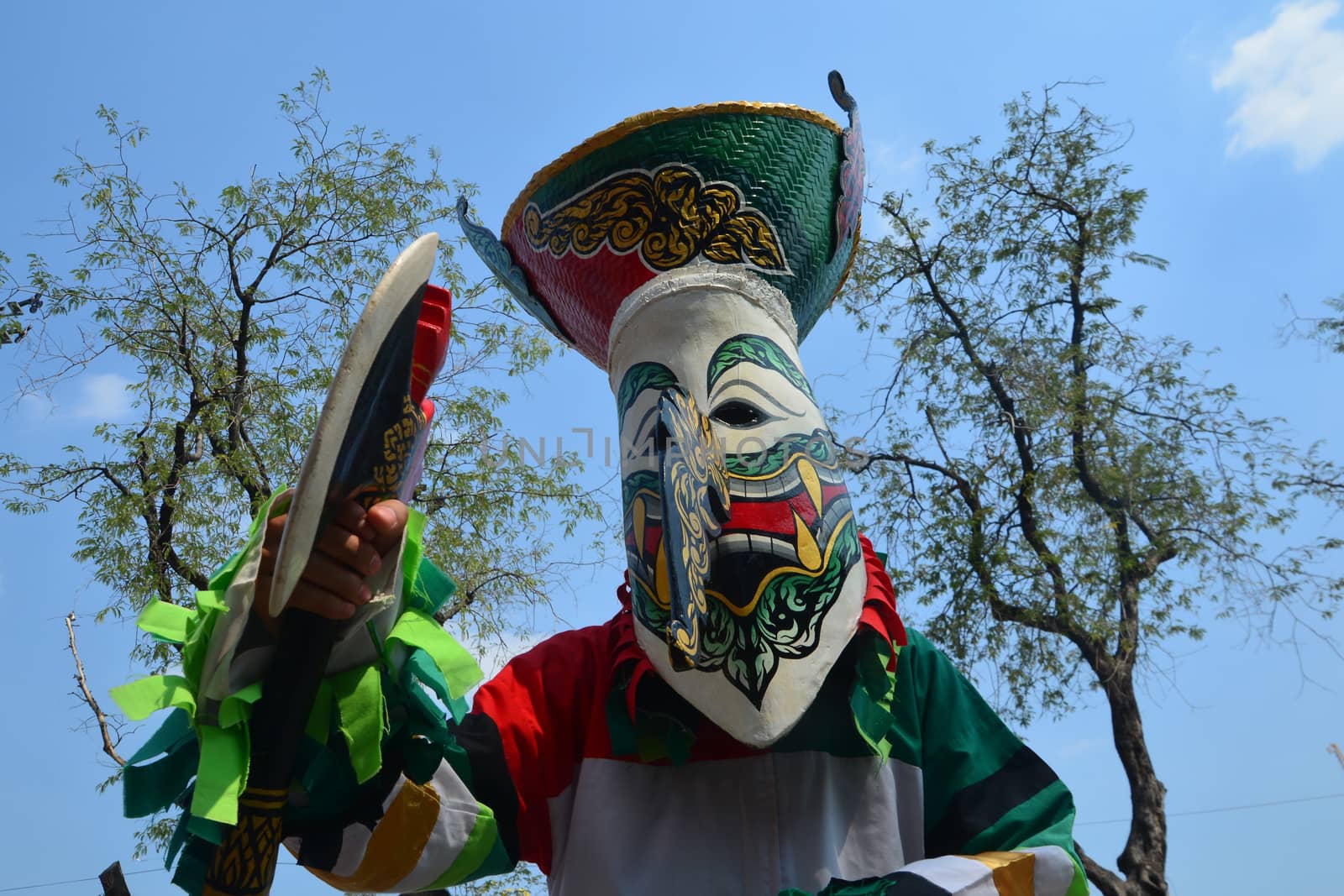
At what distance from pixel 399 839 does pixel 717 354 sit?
1057mm

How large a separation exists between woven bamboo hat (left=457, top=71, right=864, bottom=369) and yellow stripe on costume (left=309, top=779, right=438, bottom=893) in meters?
1.03

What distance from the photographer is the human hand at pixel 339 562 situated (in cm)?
161

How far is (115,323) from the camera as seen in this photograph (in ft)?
24.1

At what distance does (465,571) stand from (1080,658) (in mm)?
4167

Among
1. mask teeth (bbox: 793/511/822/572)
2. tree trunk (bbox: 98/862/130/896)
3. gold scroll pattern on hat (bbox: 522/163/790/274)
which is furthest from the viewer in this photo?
tree trunk (bbox: 98/862/130/896)

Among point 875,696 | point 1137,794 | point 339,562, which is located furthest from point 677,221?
point 1137,794

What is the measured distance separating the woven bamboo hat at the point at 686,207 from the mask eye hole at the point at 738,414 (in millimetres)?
335

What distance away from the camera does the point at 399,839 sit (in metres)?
1.94

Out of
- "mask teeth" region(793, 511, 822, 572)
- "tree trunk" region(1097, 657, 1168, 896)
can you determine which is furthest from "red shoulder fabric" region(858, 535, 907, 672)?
"tree trunk" region(1097, 657, 1168, 896)

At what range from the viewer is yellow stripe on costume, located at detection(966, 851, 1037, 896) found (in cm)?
193

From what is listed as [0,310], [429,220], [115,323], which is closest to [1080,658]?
[429,220]

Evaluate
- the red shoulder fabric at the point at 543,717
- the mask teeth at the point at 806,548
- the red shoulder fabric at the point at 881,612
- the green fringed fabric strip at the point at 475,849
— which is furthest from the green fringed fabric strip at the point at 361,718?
the red shoulder fabric at the point at 881,612

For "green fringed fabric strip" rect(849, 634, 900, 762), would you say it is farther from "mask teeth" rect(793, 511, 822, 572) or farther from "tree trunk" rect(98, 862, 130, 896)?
"tree trunk" rect(98, 862, 130, 896)

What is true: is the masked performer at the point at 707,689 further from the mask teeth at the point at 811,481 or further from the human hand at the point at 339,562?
the human hand at the point at 339,562
